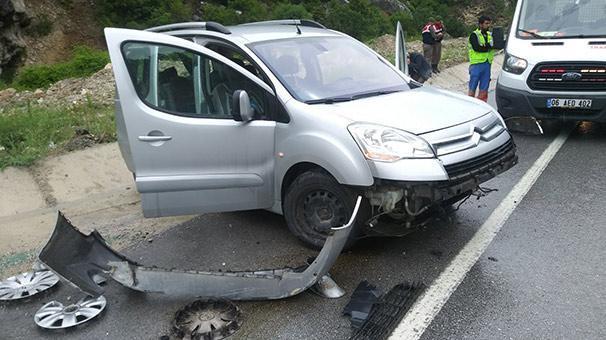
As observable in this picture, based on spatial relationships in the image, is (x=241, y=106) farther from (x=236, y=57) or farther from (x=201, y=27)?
(x=201, y=27)

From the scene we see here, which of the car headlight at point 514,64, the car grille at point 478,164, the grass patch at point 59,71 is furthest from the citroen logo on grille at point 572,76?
the grass patch at point 59,71

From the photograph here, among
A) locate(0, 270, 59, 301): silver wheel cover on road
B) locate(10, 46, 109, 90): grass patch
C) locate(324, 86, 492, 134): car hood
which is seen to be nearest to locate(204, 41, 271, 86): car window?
locate(324, 86, 492, 134): car hood

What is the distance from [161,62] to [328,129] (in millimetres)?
1577

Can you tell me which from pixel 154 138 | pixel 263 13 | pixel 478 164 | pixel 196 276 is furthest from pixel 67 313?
pixel 263 13

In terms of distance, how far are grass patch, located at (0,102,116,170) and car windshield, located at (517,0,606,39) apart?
236 inches

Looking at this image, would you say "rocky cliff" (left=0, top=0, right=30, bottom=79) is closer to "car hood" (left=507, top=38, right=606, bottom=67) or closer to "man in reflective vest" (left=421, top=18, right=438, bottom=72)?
"man in reflective vest" (left=421, top=18, right=438, bottom=72)

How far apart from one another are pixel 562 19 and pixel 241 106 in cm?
556

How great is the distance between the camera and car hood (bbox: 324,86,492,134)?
3895 millimetres

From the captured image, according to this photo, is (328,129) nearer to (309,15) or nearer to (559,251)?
(559,251)

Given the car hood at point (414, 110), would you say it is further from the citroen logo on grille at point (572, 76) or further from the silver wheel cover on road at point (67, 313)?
the citroen logo on grille at point (572, 76)

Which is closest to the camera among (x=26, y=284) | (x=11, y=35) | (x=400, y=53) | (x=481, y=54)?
(x=26, y=284)

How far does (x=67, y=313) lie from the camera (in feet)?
11.7

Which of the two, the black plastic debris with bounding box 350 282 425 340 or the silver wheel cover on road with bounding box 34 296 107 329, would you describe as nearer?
the black plastic debris with bounding box 350 282 425 340

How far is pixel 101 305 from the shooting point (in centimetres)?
365
